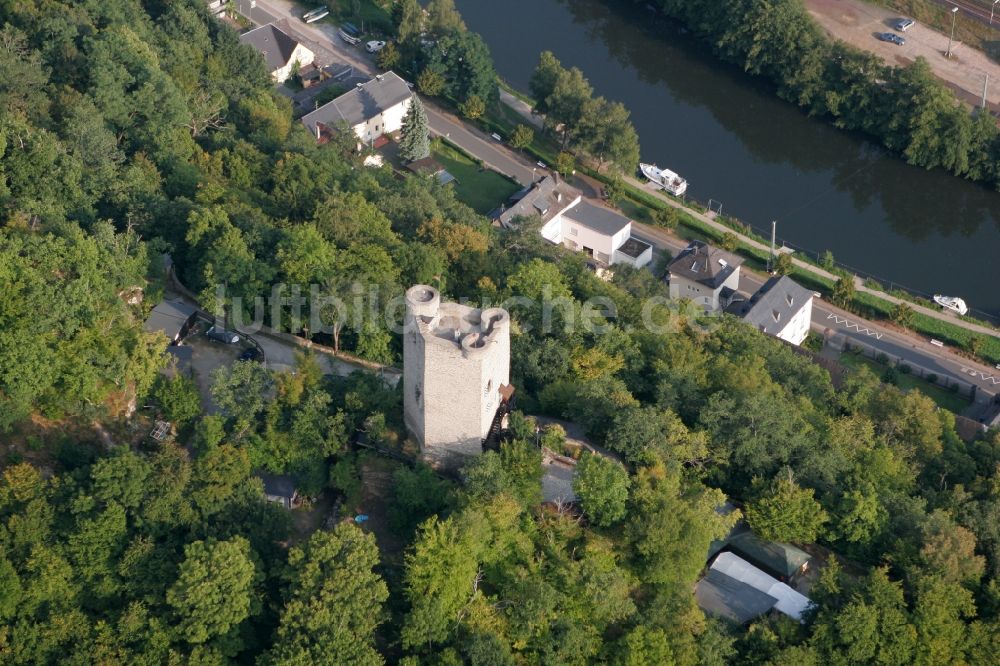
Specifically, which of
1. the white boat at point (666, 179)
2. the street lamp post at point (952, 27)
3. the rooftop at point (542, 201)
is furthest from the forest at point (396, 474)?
the street lamp post at point (952, 27)

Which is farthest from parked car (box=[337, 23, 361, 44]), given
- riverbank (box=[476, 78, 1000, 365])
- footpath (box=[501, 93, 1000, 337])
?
footpath (box=[501, 93, 1000, 337])

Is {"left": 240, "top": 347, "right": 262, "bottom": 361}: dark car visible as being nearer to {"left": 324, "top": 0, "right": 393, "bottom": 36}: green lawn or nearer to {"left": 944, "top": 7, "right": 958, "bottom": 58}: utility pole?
{"left": 324, "top": 0, "right": 393, "bottom": 36}: green lawn

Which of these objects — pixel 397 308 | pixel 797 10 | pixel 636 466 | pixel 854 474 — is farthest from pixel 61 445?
pixel 797 10

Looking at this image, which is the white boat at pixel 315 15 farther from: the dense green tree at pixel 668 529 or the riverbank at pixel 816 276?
the dense green tree at pixel 668 529

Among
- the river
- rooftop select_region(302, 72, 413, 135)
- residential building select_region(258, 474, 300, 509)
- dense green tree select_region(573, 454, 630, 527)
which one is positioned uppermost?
dense green tree select_region(573, 454, 630, 527)

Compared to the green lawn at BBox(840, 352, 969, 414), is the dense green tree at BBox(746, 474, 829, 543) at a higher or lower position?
higher
